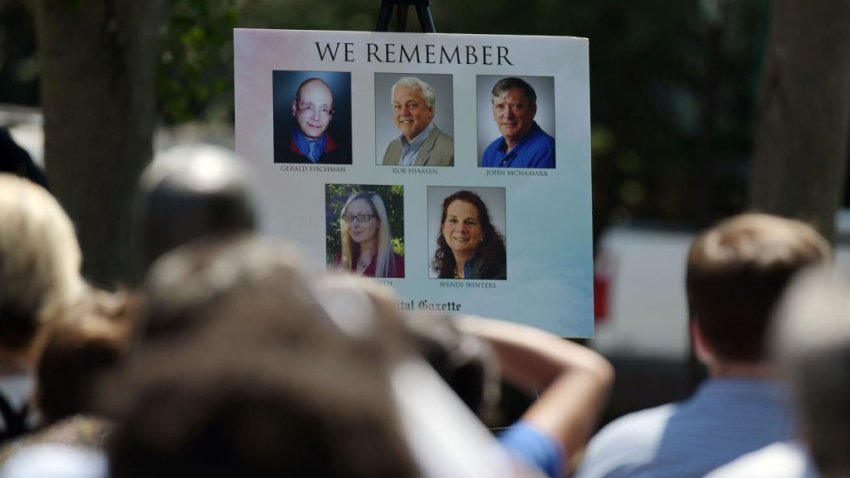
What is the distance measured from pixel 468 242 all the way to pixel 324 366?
8.82 ft

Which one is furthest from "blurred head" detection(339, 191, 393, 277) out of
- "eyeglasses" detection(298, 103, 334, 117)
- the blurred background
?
the blurred background

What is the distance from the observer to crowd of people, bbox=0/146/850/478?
109 cm

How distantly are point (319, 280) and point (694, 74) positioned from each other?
46.5ft

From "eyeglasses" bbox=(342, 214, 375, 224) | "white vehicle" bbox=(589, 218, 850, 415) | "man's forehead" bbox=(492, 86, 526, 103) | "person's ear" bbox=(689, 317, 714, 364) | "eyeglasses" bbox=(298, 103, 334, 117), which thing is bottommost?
"white vehicle" bbox=(589, 218, 850, 415)

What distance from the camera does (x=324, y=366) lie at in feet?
3.60

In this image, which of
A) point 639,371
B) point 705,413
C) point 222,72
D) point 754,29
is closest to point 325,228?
point 705,413

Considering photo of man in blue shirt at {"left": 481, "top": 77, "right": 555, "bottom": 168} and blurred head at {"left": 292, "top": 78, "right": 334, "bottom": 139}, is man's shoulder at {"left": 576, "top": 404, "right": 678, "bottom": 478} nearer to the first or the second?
photo of man in blue shirt at {"left": 481, "top": 77, "right": 555, "bottom": 168}

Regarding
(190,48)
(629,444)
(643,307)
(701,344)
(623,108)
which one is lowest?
(643,307)

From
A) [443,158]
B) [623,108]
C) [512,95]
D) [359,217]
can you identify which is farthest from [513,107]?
[623,108]

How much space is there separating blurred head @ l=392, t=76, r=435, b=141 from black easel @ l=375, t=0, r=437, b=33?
0.18m

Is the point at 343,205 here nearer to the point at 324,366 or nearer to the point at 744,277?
the point at 744,277

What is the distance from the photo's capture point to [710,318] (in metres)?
2.36

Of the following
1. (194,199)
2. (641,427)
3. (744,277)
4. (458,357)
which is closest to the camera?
(194,199)

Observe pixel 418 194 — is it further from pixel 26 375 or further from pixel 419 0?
pixel 26 375
